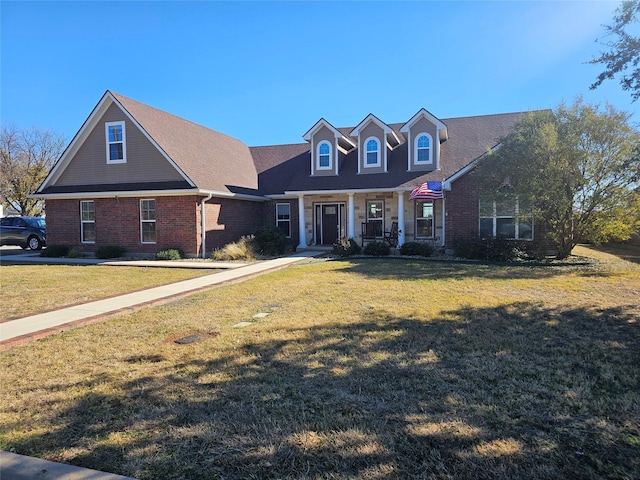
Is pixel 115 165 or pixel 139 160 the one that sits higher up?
pixel 139 160

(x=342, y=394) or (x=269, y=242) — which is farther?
(x=269, y=242)

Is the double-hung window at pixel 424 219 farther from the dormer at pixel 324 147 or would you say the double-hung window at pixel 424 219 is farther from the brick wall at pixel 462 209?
the dormer at pixel 324 147

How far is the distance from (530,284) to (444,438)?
26.0 feet

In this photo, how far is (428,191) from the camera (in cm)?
1709

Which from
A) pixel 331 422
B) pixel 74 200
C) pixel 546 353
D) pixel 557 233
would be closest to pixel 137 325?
pixel 331 422

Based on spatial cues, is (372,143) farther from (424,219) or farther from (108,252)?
(108,252)

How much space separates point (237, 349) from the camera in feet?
17.5

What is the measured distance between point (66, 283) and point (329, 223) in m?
12.8

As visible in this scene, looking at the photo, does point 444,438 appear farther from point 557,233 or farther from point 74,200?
point 74,200

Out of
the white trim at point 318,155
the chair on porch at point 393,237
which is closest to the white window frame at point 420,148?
the chair on porch at point 393,237

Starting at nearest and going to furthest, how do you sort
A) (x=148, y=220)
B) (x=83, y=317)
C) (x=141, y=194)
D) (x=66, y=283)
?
(x=83, y=317) → (x=66, y=283) → (x=141, y=194) → (x=148, y=220)

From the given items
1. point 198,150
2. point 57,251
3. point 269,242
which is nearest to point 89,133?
point 198,150

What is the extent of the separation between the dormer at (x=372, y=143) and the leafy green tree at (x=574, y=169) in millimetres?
5973

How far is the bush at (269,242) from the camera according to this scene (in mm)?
18531
